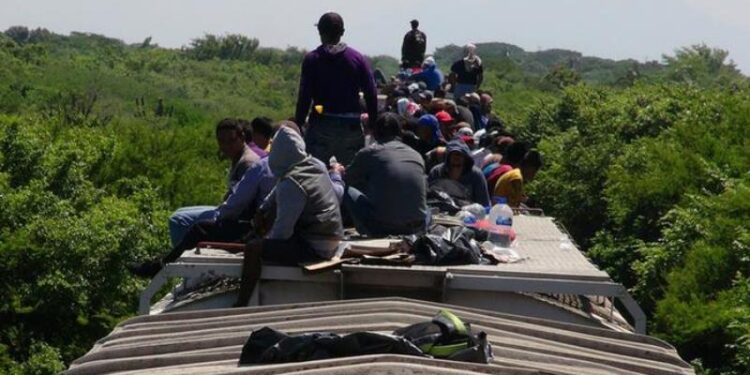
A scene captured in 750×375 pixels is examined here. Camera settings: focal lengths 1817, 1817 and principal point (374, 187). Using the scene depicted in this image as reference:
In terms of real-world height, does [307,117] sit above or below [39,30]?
above

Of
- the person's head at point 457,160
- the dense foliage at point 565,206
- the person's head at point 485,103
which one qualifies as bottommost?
the dense foliage at point 565,206

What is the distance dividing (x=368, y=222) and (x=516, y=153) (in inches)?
167

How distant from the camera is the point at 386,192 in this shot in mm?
11469

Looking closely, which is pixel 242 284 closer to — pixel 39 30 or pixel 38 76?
pixel 38 76

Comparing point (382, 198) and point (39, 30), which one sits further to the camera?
point (39, 30)

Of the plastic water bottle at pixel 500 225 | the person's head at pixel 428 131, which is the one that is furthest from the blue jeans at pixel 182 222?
the person's head at pixel 428 131

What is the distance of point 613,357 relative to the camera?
8.56 metres

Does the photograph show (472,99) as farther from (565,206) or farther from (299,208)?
(299,208)

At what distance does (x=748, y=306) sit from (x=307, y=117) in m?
4.18

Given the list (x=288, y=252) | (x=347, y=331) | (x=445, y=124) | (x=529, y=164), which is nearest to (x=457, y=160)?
(x=529, y=164)

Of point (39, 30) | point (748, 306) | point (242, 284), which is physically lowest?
point (39, 30)

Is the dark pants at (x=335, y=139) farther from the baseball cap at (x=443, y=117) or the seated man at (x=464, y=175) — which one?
the baseball cap at (x=443, y=117)

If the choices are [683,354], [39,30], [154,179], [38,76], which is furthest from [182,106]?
[39,30]

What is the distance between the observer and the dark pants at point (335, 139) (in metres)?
13.6
